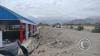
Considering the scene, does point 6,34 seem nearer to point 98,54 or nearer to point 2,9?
point 2,9

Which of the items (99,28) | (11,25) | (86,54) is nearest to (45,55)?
(86,54)

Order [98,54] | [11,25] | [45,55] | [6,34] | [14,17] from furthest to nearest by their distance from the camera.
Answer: [11,25], [6,34], [14,17], [45,55], [98,54]

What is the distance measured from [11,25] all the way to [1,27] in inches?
149

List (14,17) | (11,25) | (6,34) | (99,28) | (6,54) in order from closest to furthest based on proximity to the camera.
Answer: (6,54) < (14,17) < (6,34) < (11,25) < (99,28)

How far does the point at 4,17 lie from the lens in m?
22.1

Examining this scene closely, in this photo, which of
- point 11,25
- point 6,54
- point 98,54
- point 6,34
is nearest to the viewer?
point 6,54

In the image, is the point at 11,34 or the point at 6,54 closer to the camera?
the point at 6,54

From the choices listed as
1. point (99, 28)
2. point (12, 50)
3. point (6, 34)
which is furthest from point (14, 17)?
point (99, 28)

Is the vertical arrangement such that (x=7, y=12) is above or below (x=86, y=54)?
above

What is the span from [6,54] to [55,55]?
979cm

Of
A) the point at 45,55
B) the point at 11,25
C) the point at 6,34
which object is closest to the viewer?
the point at 45,55

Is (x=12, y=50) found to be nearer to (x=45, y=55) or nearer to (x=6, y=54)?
(x=6, y=54)

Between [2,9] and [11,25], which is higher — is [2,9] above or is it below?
above

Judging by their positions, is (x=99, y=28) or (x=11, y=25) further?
(x=99, y=28)
